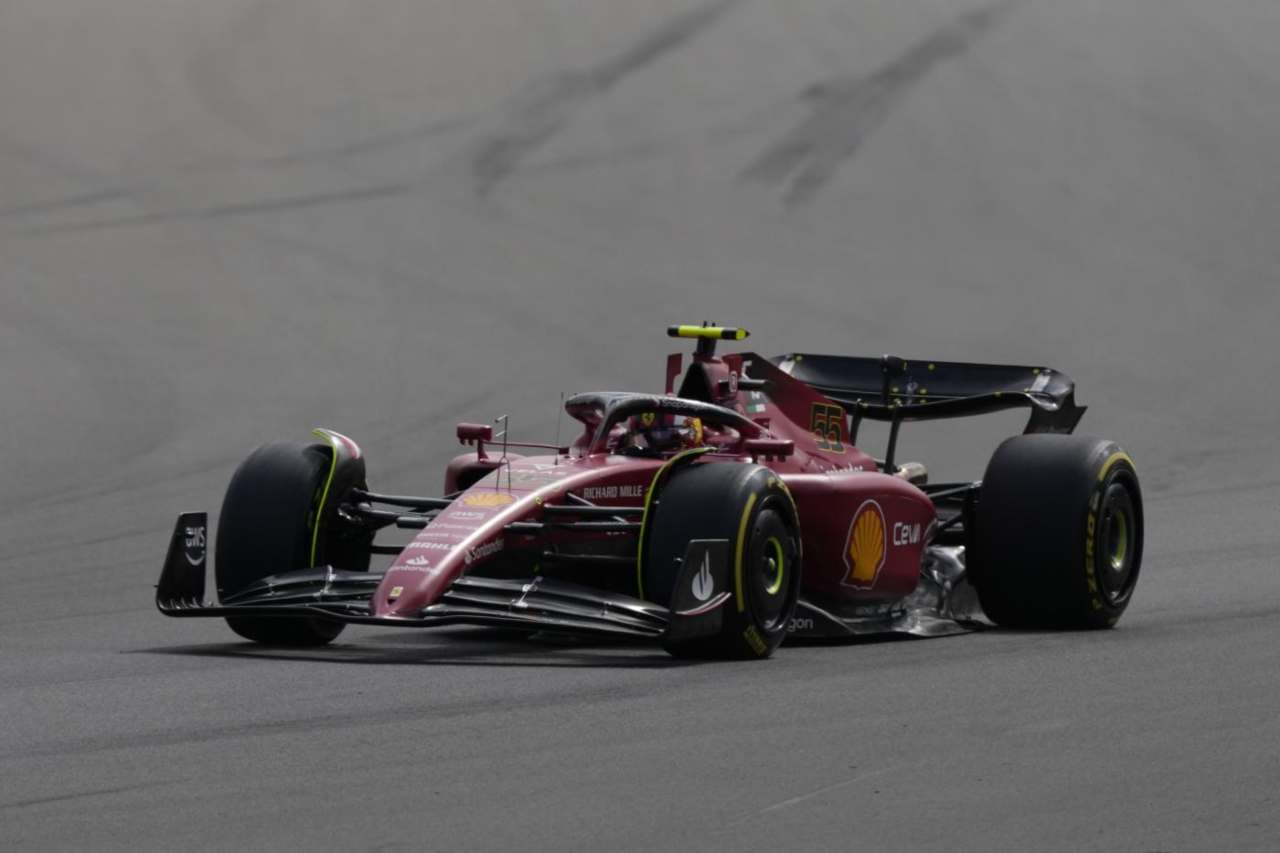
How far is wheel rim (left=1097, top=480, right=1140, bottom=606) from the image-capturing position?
465 inches

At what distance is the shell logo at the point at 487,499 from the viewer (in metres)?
10.3

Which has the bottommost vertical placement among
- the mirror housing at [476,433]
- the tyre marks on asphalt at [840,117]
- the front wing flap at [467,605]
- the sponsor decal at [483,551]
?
the front wing flap at [467,605]

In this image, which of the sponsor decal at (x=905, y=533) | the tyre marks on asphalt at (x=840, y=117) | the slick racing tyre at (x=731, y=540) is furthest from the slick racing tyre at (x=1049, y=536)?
the tyre marks on asphalt at (x=840, y=117)

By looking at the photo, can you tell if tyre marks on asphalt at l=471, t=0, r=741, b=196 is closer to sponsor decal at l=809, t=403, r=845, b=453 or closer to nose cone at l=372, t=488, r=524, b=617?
sponsor decal at l=809, t=403, r=845, b=453

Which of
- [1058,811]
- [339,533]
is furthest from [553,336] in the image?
[1058,811]

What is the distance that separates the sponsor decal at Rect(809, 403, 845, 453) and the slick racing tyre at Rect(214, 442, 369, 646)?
101 inches

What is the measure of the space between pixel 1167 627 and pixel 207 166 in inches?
683

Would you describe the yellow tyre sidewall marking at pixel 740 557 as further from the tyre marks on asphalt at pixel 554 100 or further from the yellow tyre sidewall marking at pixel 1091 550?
the tyre marks on asphalt at pixel 554 100

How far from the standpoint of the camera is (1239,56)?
31.5m

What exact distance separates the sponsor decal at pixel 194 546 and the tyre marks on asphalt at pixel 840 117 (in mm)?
17074

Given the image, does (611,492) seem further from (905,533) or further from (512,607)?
(905,533)

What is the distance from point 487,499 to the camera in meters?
10.3

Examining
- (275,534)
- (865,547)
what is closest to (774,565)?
(865,547)

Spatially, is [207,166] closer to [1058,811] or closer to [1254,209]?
[1254,209]
